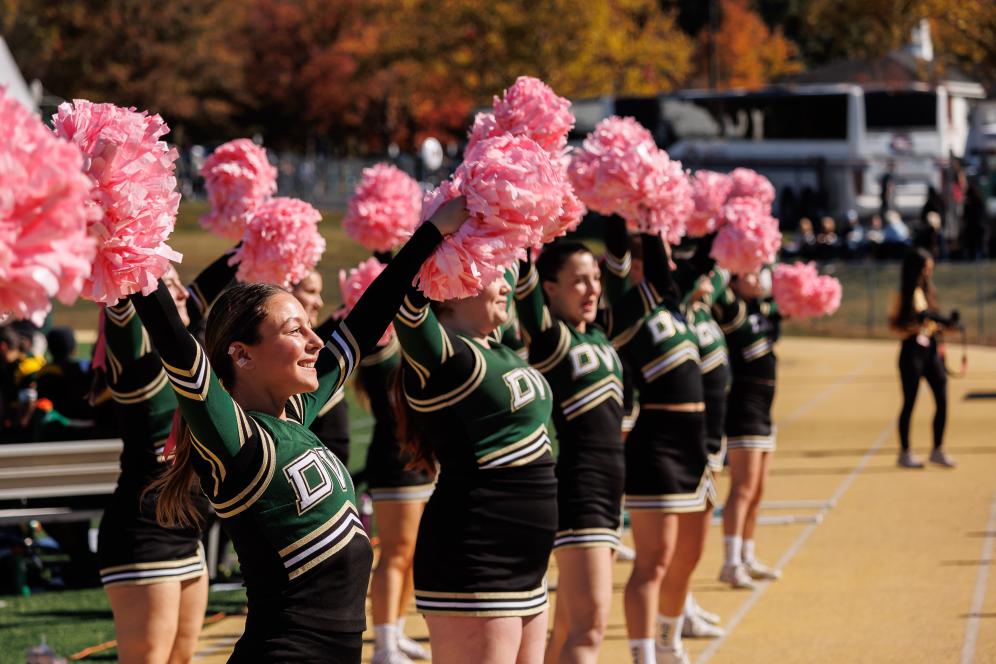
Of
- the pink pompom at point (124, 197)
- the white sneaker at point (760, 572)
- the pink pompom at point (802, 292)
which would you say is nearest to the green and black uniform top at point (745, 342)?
the pink pompom at point (802, 292)

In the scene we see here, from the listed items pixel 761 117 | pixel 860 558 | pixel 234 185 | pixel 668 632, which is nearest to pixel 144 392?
pixel 234 185

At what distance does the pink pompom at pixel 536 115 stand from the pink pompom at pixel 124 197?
1937 mm

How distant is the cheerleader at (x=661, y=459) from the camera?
238 inches

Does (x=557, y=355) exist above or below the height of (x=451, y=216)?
below

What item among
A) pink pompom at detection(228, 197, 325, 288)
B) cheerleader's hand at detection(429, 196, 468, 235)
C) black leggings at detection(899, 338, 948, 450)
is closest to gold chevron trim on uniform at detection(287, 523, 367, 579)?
cheerleader's hand at detection(429, 196, 468, 235)

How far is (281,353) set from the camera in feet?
11.6

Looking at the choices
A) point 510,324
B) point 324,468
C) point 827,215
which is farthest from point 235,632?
point 827,215

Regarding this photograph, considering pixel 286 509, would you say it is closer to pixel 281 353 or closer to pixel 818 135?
pixel 281 353

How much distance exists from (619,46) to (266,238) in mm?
38806

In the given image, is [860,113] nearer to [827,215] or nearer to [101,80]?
[827,215]

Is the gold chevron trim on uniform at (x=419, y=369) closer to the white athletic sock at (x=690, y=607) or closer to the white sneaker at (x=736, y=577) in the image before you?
the white athletic sock at (x=690, y=607)

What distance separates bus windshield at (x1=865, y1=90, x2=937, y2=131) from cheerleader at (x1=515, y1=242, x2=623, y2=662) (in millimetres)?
36329

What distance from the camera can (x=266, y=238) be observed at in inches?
203

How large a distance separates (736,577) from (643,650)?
2.36 meters
